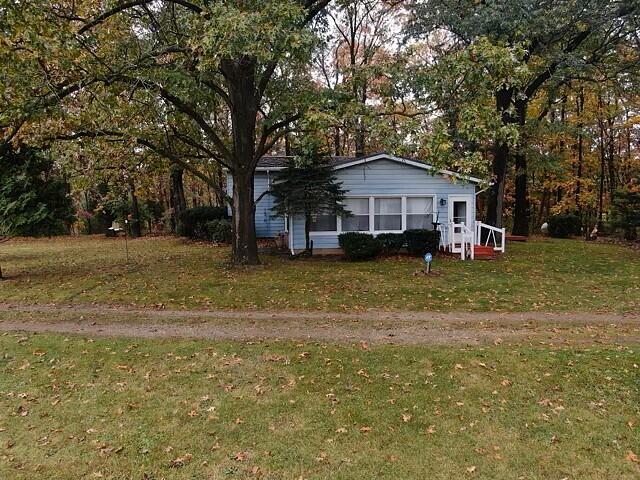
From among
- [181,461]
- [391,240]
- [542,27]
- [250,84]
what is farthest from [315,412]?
[542,27]

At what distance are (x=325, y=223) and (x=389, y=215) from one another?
2.56 meters

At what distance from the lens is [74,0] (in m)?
10.4

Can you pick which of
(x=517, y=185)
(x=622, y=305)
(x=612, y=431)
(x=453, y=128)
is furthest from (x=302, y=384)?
(x=517, y=185)

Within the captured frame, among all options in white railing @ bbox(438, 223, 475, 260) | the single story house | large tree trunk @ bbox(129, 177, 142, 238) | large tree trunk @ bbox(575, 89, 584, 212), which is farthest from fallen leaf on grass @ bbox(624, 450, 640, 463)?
large tree trunk @ bbox(129, 177, 142, 238)

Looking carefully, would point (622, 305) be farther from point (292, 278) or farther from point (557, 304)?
point (292, 278)

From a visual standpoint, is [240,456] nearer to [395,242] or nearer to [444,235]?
[395,242]

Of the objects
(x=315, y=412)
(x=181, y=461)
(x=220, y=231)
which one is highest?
(x=220, y=231)

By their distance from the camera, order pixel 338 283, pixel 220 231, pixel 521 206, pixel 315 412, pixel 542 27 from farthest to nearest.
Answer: pixel 521 206, pixel 220 231, pixel 542 27, pixel 338 283, pixel 315 412

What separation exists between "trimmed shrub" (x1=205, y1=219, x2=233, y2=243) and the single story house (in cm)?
446

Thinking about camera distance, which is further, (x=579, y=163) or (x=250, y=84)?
(x=579, y=163)

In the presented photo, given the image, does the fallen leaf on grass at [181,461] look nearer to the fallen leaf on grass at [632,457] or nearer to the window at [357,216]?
the fallen leaf on grass at [632,457]

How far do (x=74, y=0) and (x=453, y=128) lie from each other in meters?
9.94

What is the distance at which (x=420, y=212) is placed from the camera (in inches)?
688

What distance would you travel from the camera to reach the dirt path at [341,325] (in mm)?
7383
